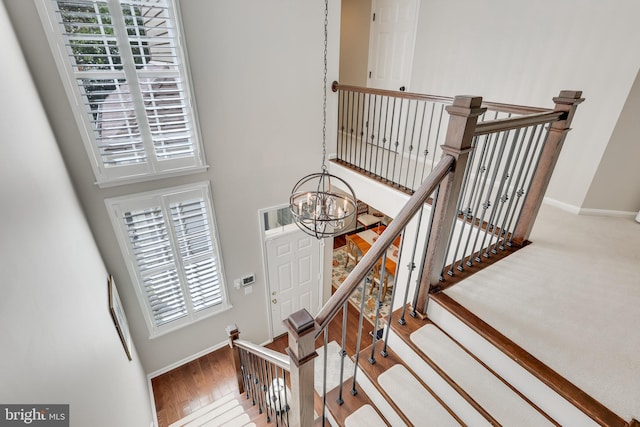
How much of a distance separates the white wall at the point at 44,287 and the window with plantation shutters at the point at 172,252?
70 cm

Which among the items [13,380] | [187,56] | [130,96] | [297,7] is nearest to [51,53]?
[130,96]

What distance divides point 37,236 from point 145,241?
208cm

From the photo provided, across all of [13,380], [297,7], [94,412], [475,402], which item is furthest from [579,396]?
[297,7]

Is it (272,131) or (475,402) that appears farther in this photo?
(272,131)

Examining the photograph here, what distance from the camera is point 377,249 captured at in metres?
1.41

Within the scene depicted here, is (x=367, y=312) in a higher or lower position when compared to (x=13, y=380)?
lower

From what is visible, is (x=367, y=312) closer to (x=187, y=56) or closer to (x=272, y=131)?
(x=272, y=131)

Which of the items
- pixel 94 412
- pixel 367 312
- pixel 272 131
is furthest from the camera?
pixel 367 312

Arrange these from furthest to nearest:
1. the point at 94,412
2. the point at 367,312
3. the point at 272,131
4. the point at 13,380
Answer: the point at 367,312, the point at 272,131, the point at 94,412, the point at 13,380

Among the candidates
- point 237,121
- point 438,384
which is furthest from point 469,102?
point 237,121

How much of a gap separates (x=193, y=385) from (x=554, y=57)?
236 inches

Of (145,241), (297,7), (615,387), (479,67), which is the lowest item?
(145,241)

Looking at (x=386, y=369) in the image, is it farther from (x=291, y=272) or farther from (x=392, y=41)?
(x=392, y=41)

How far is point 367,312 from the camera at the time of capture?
559cm
